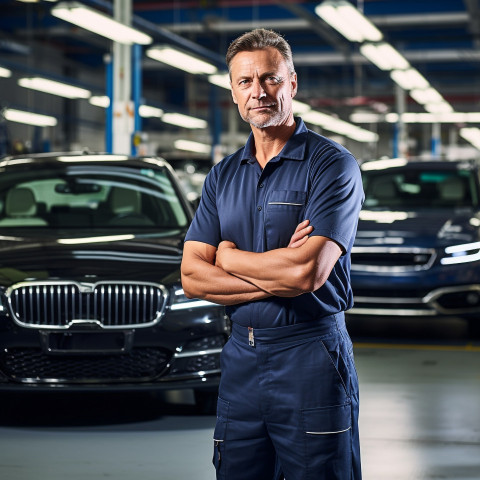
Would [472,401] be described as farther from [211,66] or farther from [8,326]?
[211,66]

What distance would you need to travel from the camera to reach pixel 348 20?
544 inches

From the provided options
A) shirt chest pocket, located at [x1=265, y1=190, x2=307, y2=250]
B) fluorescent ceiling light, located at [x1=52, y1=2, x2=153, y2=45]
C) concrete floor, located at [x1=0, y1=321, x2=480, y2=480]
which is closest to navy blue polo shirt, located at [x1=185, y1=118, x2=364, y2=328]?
shirt chest pocket, located at [x1=265, y1=190, x2=307, y2=250]

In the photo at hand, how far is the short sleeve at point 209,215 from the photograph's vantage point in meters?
2.97

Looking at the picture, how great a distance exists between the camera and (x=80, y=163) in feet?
23.5

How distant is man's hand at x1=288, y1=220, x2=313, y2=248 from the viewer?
2.72 metres

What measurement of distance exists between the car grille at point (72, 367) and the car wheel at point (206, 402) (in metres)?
0.53

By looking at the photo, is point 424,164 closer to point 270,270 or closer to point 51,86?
point 270,270

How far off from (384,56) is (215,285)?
1628 cm

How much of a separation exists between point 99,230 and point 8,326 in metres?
1.22

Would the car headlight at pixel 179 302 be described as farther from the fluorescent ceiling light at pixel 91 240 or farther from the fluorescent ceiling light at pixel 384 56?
the fluorescent ceiling light at pixel 384 56

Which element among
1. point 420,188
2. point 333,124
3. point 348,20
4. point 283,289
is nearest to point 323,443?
point 283,289

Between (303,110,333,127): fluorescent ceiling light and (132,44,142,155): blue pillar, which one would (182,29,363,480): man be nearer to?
(132,44,142,155): blue pillar

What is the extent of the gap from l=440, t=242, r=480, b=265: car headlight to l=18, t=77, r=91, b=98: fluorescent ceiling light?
1394cm

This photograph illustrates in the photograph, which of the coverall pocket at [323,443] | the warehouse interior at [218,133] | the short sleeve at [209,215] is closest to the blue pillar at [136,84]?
the warehouse interior at [218,133]
